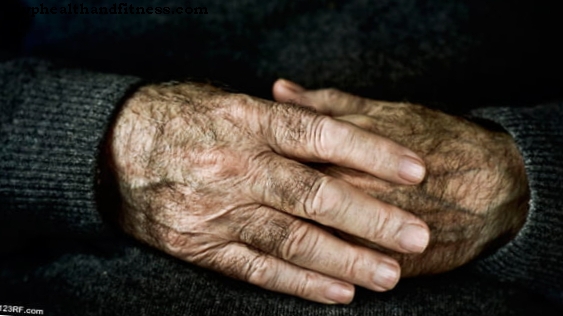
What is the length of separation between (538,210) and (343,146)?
24 centimetres

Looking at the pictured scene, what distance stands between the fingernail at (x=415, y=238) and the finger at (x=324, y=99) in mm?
213

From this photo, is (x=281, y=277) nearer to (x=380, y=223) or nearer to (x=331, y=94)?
(x=380, y=223)

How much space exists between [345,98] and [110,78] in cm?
32

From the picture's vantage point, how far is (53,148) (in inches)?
30.1

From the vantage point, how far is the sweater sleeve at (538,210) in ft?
2.45

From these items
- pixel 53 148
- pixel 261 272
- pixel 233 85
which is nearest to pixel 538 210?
pixel 261 272

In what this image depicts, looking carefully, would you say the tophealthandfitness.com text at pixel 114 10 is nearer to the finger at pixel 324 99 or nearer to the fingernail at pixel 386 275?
the finger at pixel 324 99

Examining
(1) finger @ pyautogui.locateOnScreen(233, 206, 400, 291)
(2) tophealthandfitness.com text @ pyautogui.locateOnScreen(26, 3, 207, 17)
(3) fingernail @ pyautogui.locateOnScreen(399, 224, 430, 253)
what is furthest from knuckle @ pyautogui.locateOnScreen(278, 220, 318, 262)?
(2) tophealthandfitness.com text @ pyautogui.locateOnScreen(26, 3, 207, 17)

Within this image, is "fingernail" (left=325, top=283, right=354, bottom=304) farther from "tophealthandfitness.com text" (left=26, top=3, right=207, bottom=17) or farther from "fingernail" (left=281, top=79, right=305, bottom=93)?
"tophealthandfitness.com text" (left=26, top=3, right=207, bottom=17)

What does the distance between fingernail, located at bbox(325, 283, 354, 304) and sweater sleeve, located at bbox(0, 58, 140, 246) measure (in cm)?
29

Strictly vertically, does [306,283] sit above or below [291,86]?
below

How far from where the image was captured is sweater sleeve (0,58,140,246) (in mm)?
752

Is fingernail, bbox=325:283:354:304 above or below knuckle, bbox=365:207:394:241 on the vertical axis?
Answer: below

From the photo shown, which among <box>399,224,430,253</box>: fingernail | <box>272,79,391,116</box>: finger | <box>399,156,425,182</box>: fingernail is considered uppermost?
<box>272,79,391,116</box>: finger
